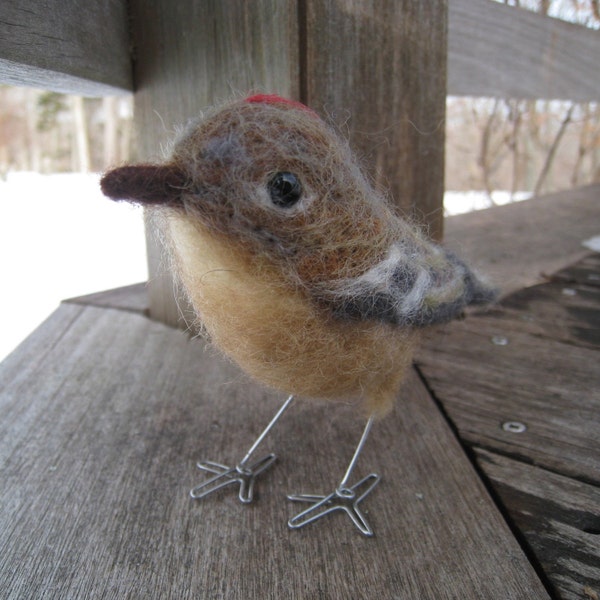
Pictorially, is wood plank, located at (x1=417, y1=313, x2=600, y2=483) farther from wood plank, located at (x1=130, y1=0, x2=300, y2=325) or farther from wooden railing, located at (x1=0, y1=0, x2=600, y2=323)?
wood plank, located at (x1=130, y1=0, x2=300, y2=325)

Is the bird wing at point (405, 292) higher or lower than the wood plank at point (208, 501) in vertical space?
higher

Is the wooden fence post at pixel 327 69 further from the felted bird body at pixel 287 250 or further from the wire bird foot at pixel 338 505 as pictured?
the wire bird foot at pixel 338 505

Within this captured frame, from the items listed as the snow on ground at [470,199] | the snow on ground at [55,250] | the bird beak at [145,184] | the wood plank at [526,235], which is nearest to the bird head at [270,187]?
the bird beak at [145,184]

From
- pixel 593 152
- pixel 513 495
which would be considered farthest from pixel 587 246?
pixel 593 152

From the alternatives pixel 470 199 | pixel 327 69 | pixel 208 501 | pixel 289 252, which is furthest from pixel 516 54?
pixel 470 199

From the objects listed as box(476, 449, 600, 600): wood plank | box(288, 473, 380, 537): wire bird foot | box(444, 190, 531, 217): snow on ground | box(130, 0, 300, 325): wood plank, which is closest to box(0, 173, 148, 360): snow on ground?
box(130, 0, 300, 325): wood plank

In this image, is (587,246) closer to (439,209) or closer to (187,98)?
(439,209)

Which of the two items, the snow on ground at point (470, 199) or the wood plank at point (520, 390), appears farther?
the snow on ground at point (470, 199)

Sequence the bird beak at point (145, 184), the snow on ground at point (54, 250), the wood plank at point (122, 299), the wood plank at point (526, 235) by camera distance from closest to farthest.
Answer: the bird beak at point (145, 184) → the wood plank at point (122, 299) → the wood plank at point (526, 235) → the snow on ground at point (54, 250)
